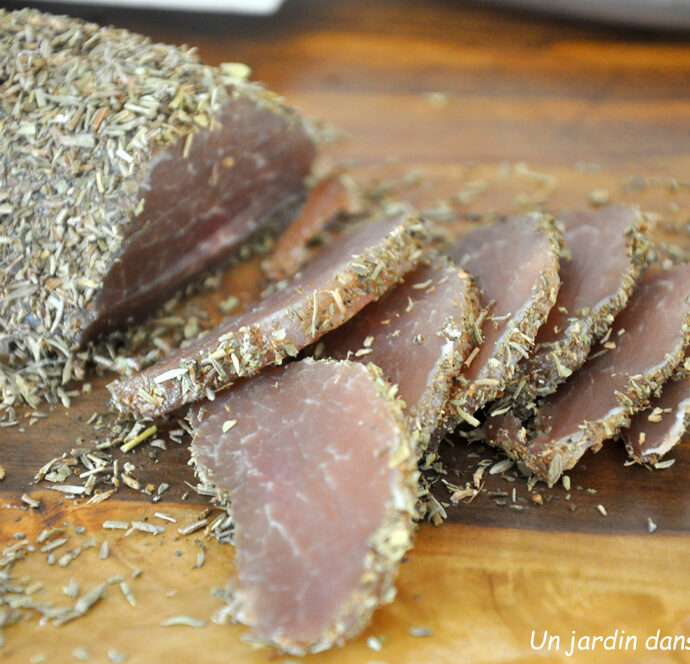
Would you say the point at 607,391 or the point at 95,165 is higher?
the point at 95,165

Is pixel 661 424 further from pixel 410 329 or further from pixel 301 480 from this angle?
pixel 301 480

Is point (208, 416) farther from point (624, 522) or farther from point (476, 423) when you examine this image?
point (624, 522)

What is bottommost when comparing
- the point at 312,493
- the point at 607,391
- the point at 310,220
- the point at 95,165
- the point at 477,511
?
the point at 477,511

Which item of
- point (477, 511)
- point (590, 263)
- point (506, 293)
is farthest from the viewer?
point (590, 263)

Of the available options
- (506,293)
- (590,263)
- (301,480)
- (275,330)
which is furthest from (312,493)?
(590,263)

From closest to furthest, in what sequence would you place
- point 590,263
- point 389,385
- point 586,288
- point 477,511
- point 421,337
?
point 389,385 → point 477,511 → point 421,337 → point 586,288 → point 590,263

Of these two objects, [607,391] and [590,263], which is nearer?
[607,391]

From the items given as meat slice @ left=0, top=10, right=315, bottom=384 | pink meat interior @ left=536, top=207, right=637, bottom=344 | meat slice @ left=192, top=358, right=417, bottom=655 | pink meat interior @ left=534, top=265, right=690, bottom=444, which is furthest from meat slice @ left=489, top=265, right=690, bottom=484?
meat slice @ left=0, top=10, right=315, bottom=384
